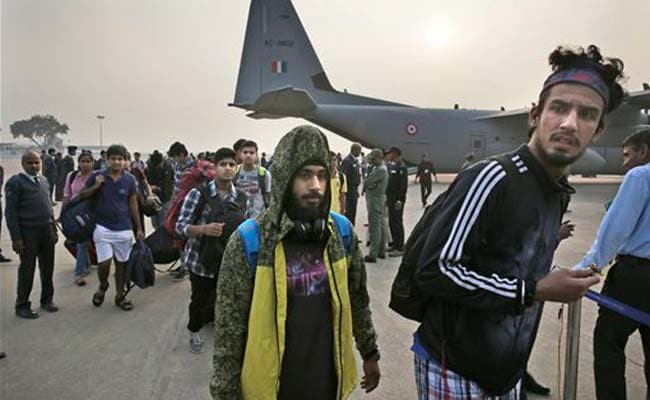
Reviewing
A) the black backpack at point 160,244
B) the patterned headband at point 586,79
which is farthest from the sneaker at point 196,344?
the patterned headband at point 586,79

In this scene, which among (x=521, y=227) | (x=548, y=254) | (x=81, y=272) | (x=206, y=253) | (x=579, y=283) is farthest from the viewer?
(x=81, y=272)

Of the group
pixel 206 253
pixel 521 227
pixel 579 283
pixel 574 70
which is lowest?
pixel 206 253

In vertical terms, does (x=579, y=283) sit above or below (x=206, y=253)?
above

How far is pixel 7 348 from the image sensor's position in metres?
3.60

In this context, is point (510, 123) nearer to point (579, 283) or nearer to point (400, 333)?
point (400, 333)

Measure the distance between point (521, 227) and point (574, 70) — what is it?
602 millimetres

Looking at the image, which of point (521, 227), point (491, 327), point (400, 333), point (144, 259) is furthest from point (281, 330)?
point (144, 259)

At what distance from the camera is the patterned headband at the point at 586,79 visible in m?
1.36

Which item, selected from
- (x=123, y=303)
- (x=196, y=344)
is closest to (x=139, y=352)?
(x=196, y=344)

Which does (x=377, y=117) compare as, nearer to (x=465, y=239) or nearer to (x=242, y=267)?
(x=242, y=267)

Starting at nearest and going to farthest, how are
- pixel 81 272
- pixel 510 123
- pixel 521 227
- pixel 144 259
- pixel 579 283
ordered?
pixel 579 283, pixel 521 227, pixel 144 259, pixel 81 272, pixel 510 123

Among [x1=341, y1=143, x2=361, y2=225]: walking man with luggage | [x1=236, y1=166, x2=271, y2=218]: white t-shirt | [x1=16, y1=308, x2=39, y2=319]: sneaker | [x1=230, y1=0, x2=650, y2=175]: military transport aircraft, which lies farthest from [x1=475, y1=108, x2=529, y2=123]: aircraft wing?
[x1=16, y1=308, x2=39, y2=319]: sneaker

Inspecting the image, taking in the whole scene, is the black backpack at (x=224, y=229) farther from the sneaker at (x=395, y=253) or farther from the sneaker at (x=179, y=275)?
the sneaker at (x=395, y=253)

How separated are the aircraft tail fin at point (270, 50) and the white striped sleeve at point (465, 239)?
18334mm
